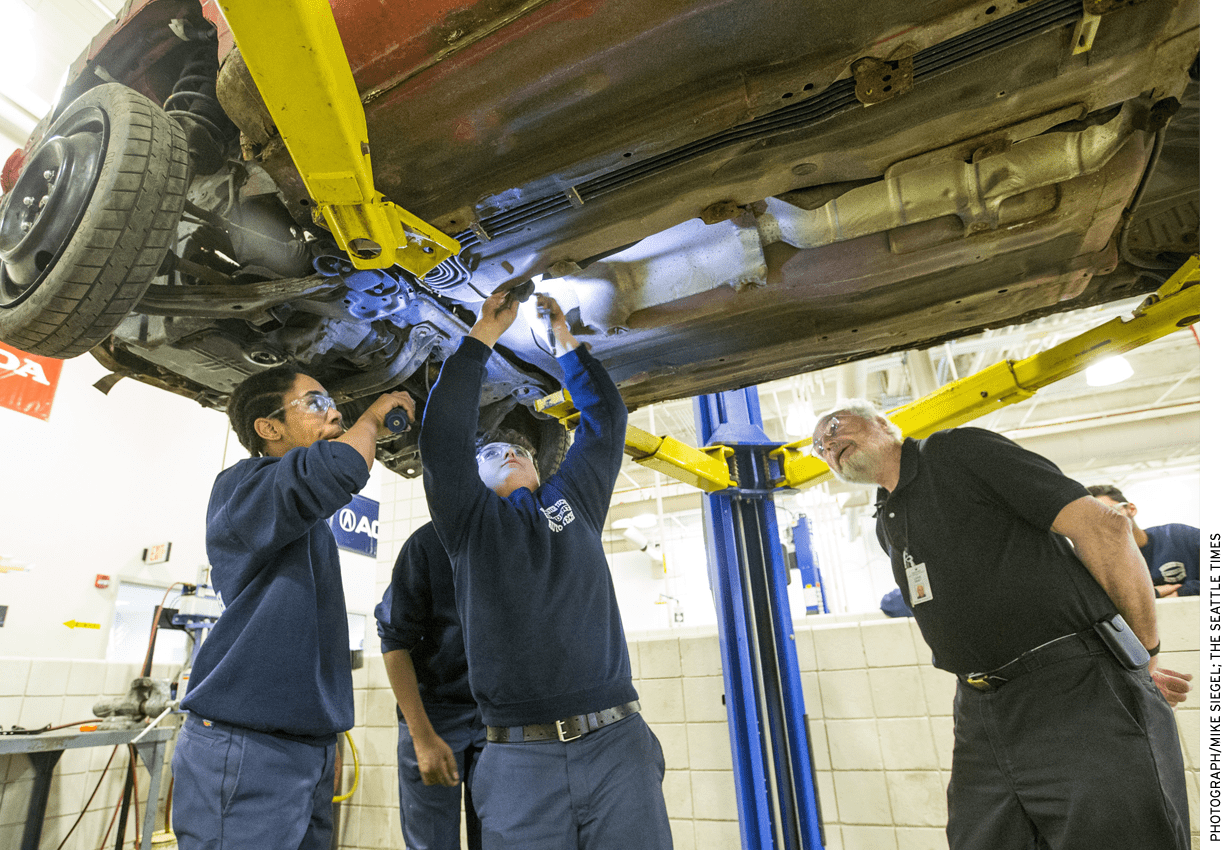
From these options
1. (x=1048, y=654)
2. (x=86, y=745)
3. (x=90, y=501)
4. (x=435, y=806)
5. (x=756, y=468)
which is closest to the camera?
(x=1048, y=654)

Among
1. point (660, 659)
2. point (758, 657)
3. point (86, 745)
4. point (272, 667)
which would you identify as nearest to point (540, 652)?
point (272, 667)

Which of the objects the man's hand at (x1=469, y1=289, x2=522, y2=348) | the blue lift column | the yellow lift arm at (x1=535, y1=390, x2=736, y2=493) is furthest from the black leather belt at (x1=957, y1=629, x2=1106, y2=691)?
the man's hand at (x1=469, y1=289, x2=522, y2=348)

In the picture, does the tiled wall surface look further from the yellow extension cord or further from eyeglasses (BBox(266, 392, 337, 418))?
eyeglasses (BBox(266, 392, 337, 418))

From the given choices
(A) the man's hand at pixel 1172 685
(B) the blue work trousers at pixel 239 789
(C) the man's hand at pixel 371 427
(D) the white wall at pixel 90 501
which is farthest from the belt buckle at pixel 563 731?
(D) the white wall at pixel 90 501

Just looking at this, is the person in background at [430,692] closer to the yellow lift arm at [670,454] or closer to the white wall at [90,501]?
the yellow lift arm at [670,454]

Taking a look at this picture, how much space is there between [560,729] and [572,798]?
14cm

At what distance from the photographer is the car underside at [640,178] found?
48.3 inches

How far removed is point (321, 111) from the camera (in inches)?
44.4

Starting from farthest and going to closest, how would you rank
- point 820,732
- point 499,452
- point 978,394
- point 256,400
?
point 820,732 → point 978,394 → point 499,452 → point 256,400

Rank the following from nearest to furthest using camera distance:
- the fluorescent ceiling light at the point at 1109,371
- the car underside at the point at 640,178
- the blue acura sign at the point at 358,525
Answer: the car underside at the point at 640,178
the blue acura sign at the point at 358,525
the fluorescent ceiling light at the point at 1109,371

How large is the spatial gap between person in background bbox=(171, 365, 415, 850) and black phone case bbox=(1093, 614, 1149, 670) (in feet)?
5.99

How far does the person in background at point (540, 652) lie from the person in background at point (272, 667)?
0.27 m

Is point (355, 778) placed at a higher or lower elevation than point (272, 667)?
lower

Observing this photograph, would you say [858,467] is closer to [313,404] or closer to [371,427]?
[371,427]
